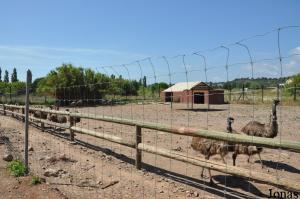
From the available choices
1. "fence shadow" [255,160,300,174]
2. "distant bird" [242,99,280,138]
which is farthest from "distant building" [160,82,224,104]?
"fence shadow" [255,160,300,174]

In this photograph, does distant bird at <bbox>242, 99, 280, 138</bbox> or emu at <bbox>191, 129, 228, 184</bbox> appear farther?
distant bird at <bbox>242, 99, 280, 138</bbox>

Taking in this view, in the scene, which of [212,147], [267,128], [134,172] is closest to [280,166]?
[267,128]

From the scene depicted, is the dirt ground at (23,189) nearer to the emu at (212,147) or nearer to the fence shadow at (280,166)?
the emu at (212,147)

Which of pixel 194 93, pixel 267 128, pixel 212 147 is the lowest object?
pixel 212 147

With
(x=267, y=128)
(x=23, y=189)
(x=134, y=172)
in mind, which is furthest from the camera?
(x=267, y=128)

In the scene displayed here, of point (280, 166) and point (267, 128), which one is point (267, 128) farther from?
point (280, 166)

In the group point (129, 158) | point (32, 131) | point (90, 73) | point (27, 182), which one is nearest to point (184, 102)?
point (90, 73)

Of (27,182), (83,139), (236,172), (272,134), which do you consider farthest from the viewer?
(83,139)

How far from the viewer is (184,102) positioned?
42250 millimetres

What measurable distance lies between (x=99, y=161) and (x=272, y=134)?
4308mm

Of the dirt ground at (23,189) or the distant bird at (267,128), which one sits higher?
the distant bird at (267,128)

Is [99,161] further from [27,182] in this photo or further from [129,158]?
[27,182]

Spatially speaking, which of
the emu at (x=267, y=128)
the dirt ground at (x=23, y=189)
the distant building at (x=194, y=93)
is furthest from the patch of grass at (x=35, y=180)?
the emu at (x=267, y=128)

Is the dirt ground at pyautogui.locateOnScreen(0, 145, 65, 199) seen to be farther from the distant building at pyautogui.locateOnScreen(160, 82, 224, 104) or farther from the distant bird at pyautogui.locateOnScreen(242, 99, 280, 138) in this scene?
the distant bird at pyautogui.locateOnScreen(242, 99, 280, 138)
